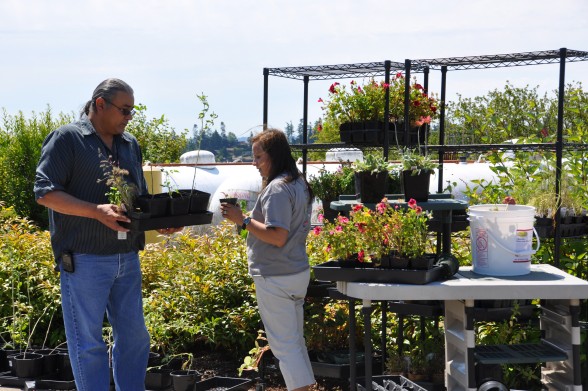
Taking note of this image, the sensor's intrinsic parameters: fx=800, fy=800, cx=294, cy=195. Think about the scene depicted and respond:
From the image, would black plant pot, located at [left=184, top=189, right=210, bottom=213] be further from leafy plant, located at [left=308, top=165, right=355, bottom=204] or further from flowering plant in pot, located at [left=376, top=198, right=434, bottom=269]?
leafy plant, located at [left=308, top=165, right=355, bottom=204]

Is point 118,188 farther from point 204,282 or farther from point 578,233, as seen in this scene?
point 578,233

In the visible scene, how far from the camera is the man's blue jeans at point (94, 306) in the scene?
3865mm

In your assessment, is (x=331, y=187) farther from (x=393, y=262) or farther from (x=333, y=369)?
(x=393, y=262)

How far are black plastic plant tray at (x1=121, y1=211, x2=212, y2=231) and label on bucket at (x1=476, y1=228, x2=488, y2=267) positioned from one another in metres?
1.40

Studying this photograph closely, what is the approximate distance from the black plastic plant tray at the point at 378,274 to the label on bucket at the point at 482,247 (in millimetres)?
240

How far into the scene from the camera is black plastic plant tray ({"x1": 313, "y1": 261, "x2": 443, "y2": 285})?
3.48 meters

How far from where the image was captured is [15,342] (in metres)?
5.63

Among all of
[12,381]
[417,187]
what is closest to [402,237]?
[417,187]

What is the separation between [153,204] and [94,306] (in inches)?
22.3

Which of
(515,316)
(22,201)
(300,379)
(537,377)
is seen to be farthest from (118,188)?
(22,201)

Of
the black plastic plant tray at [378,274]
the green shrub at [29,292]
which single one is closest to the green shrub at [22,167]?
the green shrub at [29,292]

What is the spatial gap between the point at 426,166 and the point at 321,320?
4.30ft

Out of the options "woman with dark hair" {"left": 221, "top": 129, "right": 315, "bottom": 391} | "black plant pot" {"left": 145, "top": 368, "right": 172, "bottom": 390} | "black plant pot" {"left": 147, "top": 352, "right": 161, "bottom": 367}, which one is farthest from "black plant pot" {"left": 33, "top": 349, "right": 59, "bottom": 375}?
"woman with dark hair" {"left": 221, "top": 129, "right": 315, "bottom": 391}

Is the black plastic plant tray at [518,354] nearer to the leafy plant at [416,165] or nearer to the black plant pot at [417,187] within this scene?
the black plant pot at [417,187]
